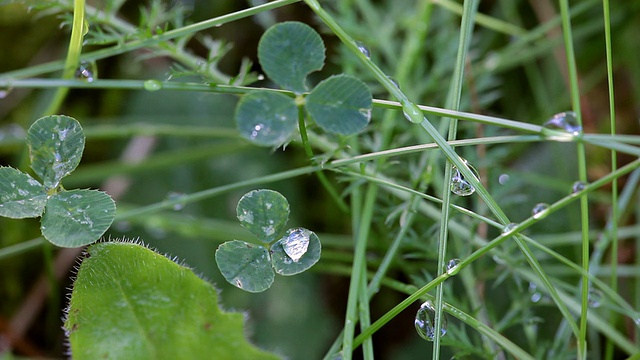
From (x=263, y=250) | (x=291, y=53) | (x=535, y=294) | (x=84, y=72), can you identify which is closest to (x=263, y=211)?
(x=263, y=250)

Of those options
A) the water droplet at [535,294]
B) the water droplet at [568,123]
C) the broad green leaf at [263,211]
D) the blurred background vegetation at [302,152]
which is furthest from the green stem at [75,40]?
the water droplet at [535,294]

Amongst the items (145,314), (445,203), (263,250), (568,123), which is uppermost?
(568,123)

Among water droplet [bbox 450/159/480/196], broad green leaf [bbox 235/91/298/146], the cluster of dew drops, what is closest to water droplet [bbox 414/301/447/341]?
the cluster of dew drops

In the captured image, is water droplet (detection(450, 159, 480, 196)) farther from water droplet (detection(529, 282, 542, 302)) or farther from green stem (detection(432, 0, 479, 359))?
water droplet (detection(529, 282, 542, 302))

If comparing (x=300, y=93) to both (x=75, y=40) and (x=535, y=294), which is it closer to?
(x=75, y=40)

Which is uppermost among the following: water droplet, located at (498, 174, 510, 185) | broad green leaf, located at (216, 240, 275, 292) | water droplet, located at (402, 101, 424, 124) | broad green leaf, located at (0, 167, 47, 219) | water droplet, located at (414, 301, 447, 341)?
water droplet, located at (498, 174, 510, 185)

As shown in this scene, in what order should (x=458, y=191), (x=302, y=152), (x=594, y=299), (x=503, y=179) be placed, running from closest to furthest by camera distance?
(x=458, y=191) < (x=594, y=299) < (x=503, y=179) < (x=302, y=152)

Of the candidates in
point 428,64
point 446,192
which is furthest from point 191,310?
point 428,64
